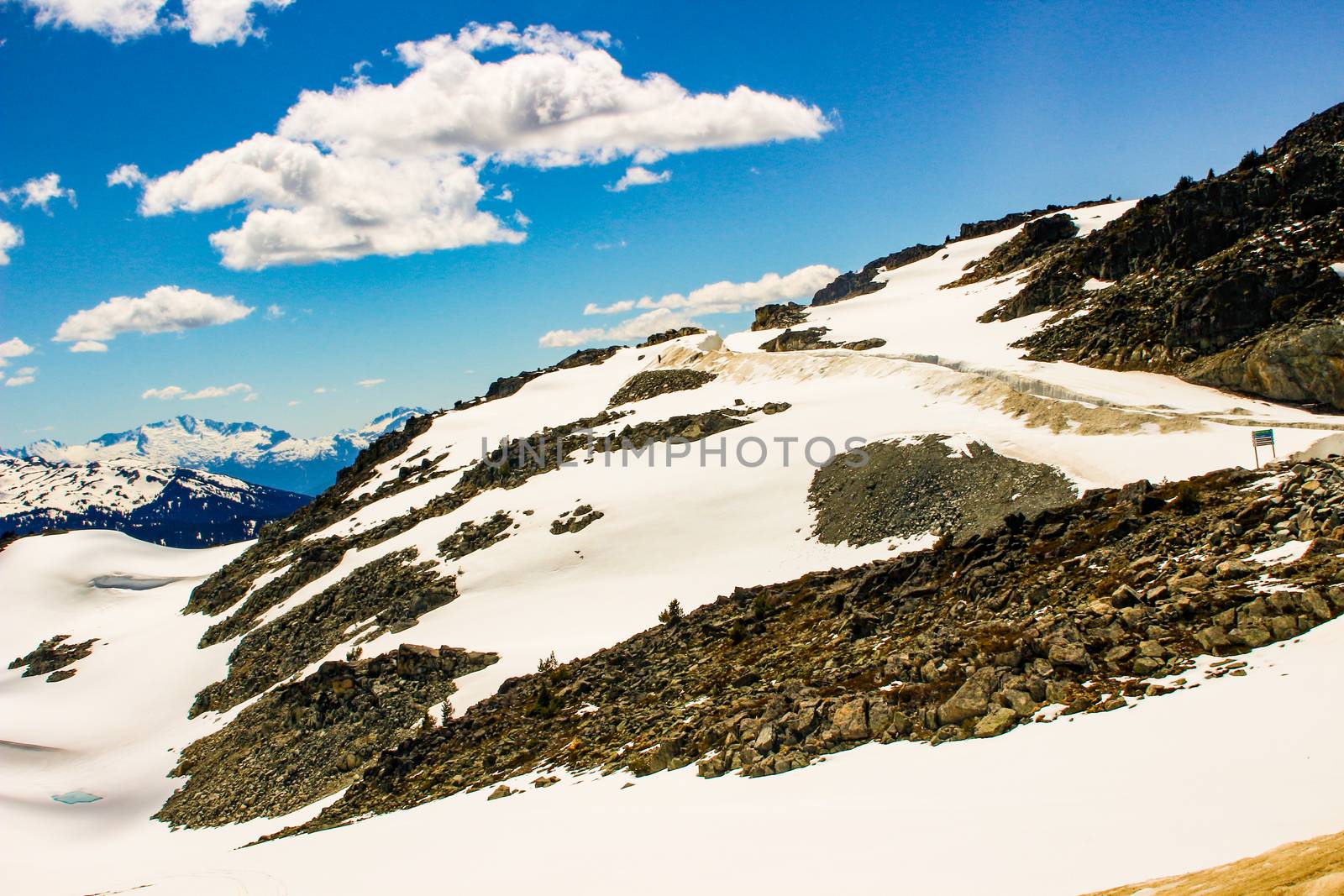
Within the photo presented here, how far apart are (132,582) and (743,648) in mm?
77501

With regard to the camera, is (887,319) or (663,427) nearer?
(663,427)

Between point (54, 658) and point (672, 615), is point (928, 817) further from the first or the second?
point (54, 658)

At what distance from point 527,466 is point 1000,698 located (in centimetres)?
4707

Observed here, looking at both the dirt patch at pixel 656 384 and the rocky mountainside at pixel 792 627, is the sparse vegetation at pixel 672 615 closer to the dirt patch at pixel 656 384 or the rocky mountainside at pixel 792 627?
the rocky mountainside at pixel 792 627

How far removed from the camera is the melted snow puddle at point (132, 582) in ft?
255

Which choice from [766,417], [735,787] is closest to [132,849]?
[735,787]

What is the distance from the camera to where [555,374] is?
294ft

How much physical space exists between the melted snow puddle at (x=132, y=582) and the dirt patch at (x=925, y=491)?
227 feet

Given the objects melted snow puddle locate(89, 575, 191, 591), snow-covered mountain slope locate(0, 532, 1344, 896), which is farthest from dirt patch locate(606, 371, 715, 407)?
snow-covered mountain slope locate(0, 532, 1344, 896)

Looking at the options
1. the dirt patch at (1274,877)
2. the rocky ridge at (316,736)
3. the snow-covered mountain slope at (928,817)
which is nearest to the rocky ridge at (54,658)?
the rocky ridge at (316,736)

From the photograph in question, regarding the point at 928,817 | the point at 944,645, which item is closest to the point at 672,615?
the point at 944,645

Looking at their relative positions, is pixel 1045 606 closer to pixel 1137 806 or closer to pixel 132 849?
pixel 1137 806

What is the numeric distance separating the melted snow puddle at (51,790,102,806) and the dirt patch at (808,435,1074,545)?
3415 centimetres

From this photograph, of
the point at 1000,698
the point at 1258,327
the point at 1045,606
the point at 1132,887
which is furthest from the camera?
the point at 1258,327
